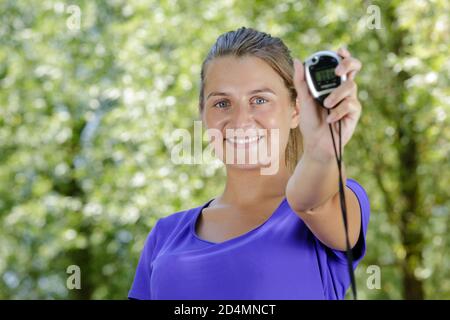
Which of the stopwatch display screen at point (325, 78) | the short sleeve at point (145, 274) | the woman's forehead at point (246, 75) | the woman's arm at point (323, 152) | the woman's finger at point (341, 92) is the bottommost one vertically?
the short sleeve at point (145, 274)

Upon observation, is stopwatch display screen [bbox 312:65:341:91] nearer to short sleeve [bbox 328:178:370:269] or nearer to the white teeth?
short sleeve [bbox 328:178:370:269]

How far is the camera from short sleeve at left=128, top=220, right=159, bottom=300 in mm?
1670

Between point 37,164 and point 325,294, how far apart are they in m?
6.89

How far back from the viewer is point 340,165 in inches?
47.1

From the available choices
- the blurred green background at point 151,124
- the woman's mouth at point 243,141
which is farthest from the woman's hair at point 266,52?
the blurred green background at point 151,124

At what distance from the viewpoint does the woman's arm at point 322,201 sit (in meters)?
1.21

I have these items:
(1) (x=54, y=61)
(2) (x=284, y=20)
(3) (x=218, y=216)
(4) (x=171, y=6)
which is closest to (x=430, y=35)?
(2) (x=284, y=20)

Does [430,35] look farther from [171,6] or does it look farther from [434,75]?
[171,6]

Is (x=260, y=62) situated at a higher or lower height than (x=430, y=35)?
lower

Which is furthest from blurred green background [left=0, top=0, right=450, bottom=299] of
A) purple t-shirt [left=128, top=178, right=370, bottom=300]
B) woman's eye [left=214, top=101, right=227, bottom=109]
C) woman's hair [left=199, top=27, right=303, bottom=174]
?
purple t-shirt [left=128, top=178, right=370, bottom=300]

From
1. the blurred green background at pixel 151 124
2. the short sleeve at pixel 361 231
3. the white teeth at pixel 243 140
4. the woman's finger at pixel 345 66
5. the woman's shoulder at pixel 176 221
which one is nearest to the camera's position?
the woman's finger at pixel 345 66

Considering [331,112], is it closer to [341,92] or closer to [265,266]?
[341,92]

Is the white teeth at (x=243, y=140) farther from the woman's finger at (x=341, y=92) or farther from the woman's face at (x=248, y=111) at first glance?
the woman's finger at (x=341, y=92)

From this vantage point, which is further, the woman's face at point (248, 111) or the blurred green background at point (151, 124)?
the blurred green background at point (151, 124)
